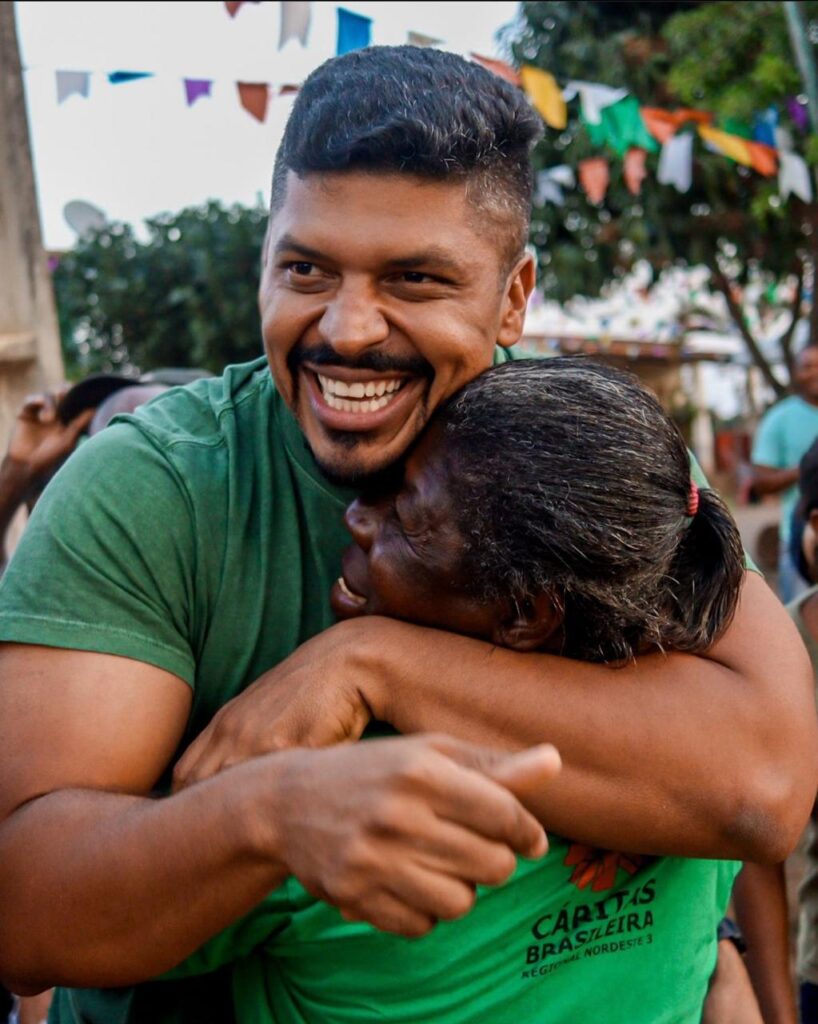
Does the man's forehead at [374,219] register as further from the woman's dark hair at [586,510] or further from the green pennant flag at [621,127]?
the green pennant flag at [621,127]

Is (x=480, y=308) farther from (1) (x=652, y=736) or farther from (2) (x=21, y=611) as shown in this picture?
(2) (x=21, y=611)

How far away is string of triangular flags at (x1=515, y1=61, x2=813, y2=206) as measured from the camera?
6.96 m

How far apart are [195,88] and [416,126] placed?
4821 millimetres

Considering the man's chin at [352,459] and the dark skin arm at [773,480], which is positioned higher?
the man's chin at [352,459]

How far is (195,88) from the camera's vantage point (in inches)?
245

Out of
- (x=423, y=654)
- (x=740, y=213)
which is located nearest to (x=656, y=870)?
(x=423, y=654)

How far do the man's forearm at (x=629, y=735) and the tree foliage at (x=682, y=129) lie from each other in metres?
7.64

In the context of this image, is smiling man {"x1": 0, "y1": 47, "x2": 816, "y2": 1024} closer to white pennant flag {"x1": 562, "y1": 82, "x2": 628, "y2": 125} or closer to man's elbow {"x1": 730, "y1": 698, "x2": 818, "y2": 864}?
man's elbow {"x1": 730, "y1": 698, "x2": 818, "y2": 864}

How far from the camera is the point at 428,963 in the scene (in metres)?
1.66

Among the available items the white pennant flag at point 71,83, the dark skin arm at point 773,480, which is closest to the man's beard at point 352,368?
the white pennant flag at point 71,83

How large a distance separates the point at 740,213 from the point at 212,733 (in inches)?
406

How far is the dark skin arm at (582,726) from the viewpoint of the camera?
5.40 ft

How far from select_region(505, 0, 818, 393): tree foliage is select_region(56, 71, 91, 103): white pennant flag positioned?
4.51 meters

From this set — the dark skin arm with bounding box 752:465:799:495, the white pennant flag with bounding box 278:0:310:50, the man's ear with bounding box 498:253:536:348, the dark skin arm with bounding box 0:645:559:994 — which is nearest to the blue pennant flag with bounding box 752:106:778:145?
the dark skin arm with bounding box 752:465:799:495
